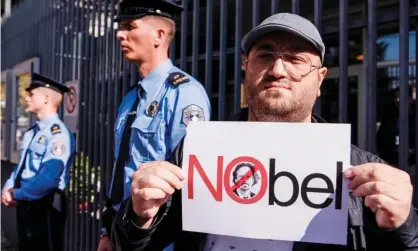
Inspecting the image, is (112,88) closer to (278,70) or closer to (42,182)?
(42,182)

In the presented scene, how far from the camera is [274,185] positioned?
4.20 ft

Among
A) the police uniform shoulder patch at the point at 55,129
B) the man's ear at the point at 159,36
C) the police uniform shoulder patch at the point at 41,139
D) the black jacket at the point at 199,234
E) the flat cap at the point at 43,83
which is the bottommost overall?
the black jacket at the point at 199,234

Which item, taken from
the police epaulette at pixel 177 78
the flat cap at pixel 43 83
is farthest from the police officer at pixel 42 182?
the police epaulette at pixel 177 78

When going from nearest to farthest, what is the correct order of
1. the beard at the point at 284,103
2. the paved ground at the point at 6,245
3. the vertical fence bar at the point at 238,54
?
1. the beard at the point at 284,103
2. the vertical fence bar at the point at 238,54
3. the paved ground at the point at 6,245

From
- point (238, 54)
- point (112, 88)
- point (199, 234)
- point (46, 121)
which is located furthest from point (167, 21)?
point (46, 121)

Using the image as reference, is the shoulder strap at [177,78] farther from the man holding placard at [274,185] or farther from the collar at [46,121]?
the collar at [46,121]

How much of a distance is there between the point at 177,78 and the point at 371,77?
0.94 m

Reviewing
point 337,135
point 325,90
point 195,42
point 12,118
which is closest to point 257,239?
point 337,135

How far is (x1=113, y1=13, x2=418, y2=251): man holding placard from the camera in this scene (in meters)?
1.22

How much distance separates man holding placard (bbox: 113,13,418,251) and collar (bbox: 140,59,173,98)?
0.97 metres

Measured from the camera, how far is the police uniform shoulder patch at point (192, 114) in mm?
2072

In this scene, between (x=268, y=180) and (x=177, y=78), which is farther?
(x=177, y=78)

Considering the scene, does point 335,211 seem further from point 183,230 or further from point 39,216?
point 39,216

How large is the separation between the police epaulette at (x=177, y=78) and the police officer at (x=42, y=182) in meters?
1.85
